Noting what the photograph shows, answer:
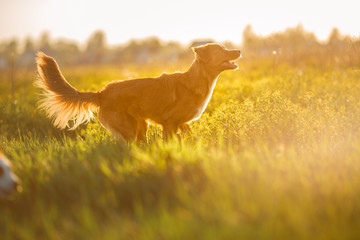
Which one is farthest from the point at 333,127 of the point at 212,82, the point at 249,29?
the point at 249,29

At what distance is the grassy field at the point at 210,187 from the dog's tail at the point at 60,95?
2.15ft

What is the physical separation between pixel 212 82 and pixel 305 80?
3.47 m

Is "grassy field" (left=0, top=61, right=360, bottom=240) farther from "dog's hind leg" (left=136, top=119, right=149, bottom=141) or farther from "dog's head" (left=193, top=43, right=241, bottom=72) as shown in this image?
"dog's head" (left=193, top=43, right=241, bottom=72)

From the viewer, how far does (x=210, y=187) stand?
283cm

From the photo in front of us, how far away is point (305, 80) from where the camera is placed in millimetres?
7684

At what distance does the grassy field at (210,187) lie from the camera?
90.0 inches

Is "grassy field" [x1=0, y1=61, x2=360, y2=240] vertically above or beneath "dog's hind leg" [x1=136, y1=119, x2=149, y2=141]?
beneath

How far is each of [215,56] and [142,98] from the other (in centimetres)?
137

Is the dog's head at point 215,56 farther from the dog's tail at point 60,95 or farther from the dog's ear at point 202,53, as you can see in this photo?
the dog's tail at point 60,95

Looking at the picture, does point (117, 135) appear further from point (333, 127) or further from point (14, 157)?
point (333, 127)

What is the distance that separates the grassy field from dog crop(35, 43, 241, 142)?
0.40 metres

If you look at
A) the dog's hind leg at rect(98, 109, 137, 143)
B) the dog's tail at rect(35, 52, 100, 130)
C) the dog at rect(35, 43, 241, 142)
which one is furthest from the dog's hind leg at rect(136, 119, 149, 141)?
the dog's tail at rect(35, 52, 100, 130)

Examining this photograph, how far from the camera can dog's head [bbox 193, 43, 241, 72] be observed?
516 centimetres

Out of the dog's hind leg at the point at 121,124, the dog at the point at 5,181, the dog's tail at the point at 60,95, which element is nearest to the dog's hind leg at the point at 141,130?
the dog's hind leg at the point at 121,124
